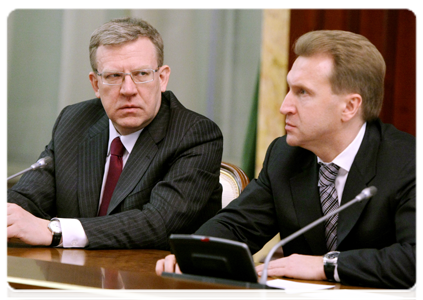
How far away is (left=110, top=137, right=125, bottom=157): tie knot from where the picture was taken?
246cm

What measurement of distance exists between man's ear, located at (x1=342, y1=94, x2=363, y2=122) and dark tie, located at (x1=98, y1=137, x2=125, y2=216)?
3.24 feet

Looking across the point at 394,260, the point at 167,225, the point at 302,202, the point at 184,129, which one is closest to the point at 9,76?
the point at 184,129

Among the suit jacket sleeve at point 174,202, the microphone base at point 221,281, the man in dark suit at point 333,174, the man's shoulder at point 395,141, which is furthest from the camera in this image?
the suit jacket sleeve at point 174,202

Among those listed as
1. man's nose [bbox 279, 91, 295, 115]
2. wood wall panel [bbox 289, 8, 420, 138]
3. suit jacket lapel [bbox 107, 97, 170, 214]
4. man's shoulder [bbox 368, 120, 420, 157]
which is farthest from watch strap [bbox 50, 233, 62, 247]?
wood wall panel [bbox 289, 8, 420, 138]

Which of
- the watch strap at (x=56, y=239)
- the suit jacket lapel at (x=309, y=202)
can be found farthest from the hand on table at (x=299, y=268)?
the watch strap at (x=56, y=239)

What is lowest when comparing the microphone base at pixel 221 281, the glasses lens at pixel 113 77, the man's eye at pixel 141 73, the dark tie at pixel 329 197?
the microphone base at pixel 221 281

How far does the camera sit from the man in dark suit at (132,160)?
7.25 ft

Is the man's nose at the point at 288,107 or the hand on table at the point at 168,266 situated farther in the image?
the man's nose at the point at 288,107

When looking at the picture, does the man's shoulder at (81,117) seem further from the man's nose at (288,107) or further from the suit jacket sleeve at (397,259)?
the suit jacket sleeve at (397,259)

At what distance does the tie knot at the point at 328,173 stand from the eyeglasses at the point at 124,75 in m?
0.84

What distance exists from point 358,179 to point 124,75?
1048 mm

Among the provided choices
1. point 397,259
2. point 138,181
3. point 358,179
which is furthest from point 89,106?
point 397,259

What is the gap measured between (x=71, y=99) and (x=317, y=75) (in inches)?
92.3

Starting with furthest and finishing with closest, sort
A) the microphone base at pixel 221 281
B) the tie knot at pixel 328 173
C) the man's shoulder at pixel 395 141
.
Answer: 1. the tie knot at pixel 328 173
2. the man's shoulder at pixel 395 141
3. the microphone base at pixel 221 281
